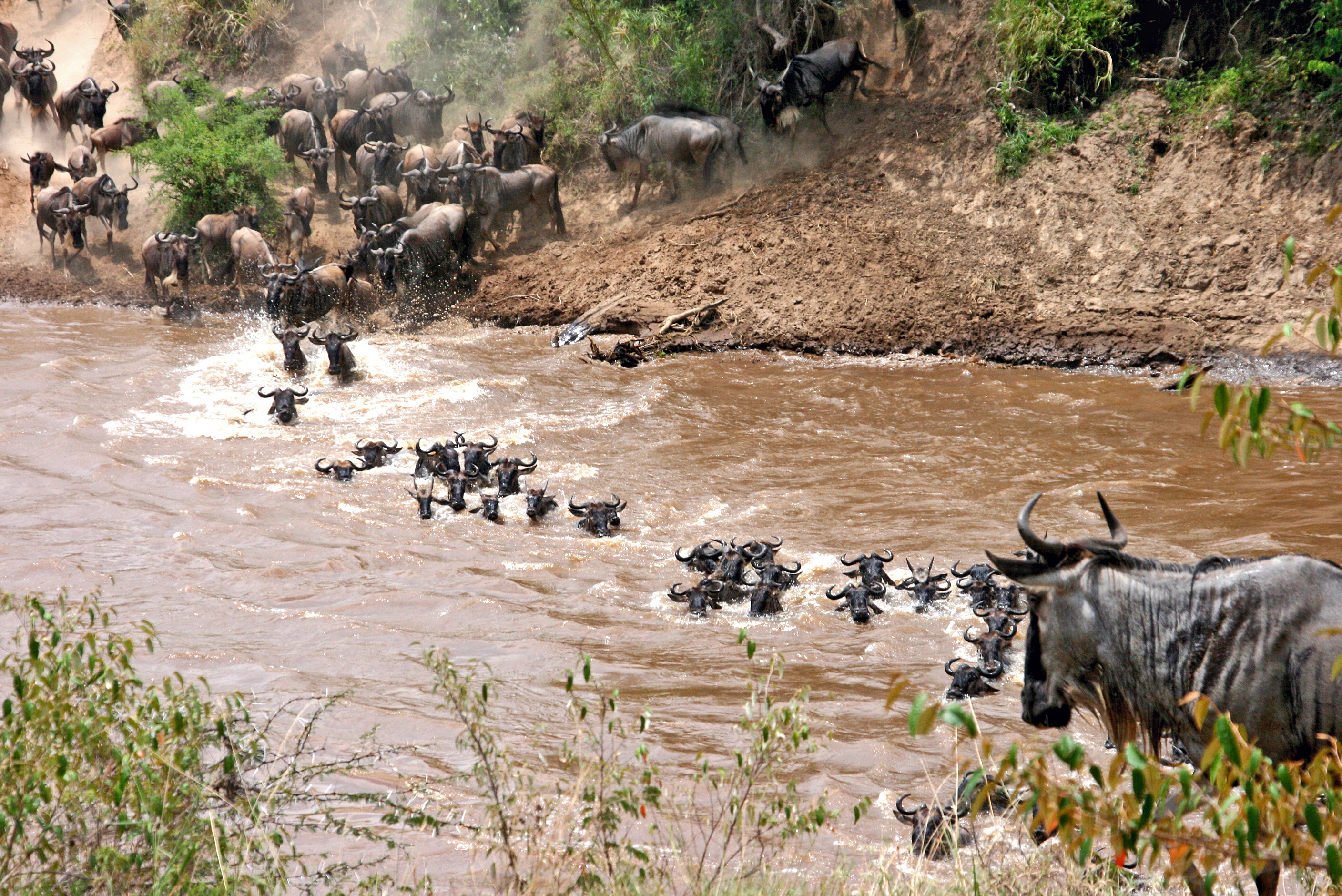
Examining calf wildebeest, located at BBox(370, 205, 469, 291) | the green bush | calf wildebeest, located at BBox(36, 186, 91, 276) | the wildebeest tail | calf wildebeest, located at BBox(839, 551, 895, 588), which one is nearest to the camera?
calf wildebeest, located at BBox(839, 551, 895, 588)

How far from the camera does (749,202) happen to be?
17.9 m

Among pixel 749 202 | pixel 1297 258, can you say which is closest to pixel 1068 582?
pixel 1297 258

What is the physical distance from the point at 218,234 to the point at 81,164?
5275 millimetres

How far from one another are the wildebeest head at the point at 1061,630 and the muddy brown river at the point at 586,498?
1.58 meters

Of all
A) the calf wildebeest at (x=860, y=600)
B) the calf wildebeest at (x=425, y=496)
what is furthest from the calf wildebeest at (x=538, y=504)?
the calf wildebeest at (x=860, y=600)

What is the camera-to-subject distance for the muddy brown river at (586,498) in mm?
6699

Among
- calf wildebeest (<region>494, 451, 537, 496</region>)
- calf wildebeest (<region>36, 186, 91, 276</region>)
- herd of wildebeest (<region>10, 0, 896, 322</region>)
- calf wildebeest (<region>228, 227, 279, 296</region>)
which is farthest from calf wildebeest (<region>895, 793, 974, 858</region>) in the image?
calf wildebeest (<region>36, 186, 91, 276</region>)

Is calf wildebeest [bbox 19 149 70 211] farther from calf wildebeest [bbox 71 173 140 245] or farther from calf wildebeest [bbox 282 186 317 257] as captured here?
calf wildebeest [bbox 282 186 317 257]

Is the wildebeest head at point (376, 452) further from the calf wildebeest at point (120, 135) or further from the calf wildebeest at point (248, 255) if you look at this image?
the calf wildebeest at point (120, 135)

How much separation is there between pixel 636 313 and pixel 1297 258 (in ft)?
29.6

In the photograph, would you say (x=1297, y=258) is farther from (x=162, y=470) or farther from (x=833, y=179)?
(x=162, y=470)

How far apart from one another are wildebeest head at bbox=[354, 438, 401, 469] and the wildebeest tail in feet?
28.0

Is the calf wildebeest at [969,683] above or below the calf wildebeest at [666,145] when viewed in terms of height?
below

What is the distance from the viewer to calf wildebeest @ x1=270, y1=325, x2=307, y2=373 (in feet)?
50.4
